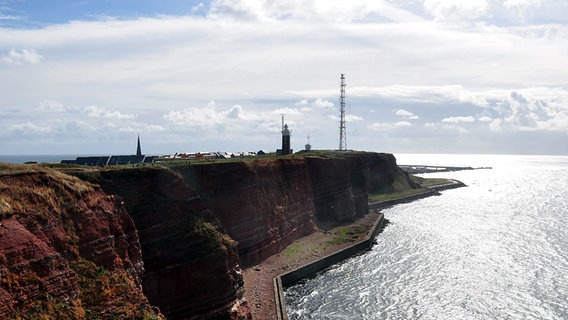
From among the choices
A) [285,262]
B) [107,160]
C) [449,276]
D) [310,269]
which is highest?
[107,160]

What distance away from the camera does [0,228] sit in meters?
34.8

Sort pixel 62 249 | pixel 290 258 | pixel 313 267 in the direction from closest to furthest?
pixel 62 249 → pixel 313 267 → pixel 290 258

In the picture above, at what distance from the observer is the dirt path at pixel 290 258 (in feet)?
202

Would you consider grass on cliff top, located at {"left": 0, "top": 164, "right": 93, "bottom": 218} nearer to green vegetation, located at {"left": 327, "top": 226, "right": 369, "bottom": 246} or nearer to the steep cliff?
the steep cliff

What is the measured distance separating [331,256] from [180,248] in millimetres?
39094

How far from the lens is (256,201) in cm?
8088

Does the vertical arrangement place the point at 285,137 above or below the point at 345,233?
above

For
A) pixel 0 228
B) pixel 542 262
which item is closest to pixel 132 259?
pixel 0 228

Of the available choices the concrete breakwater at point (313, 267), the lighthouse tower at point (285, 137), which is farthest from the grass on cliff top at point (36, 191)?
the lighthouse tower at point (285, 137)

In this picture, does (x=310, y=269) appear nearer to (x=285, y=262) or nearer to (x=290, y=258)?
(x=285, y=262)

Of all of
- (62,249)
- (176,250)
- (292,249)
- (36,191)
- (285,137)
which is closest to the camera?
(62,249)

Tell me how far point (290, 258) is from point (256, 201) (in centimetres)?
1167

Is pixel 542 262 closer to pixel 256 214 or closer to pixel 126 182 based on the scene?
pixel 256 214

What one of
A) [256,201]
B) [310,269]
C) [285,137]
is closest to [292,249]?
[310,269]
